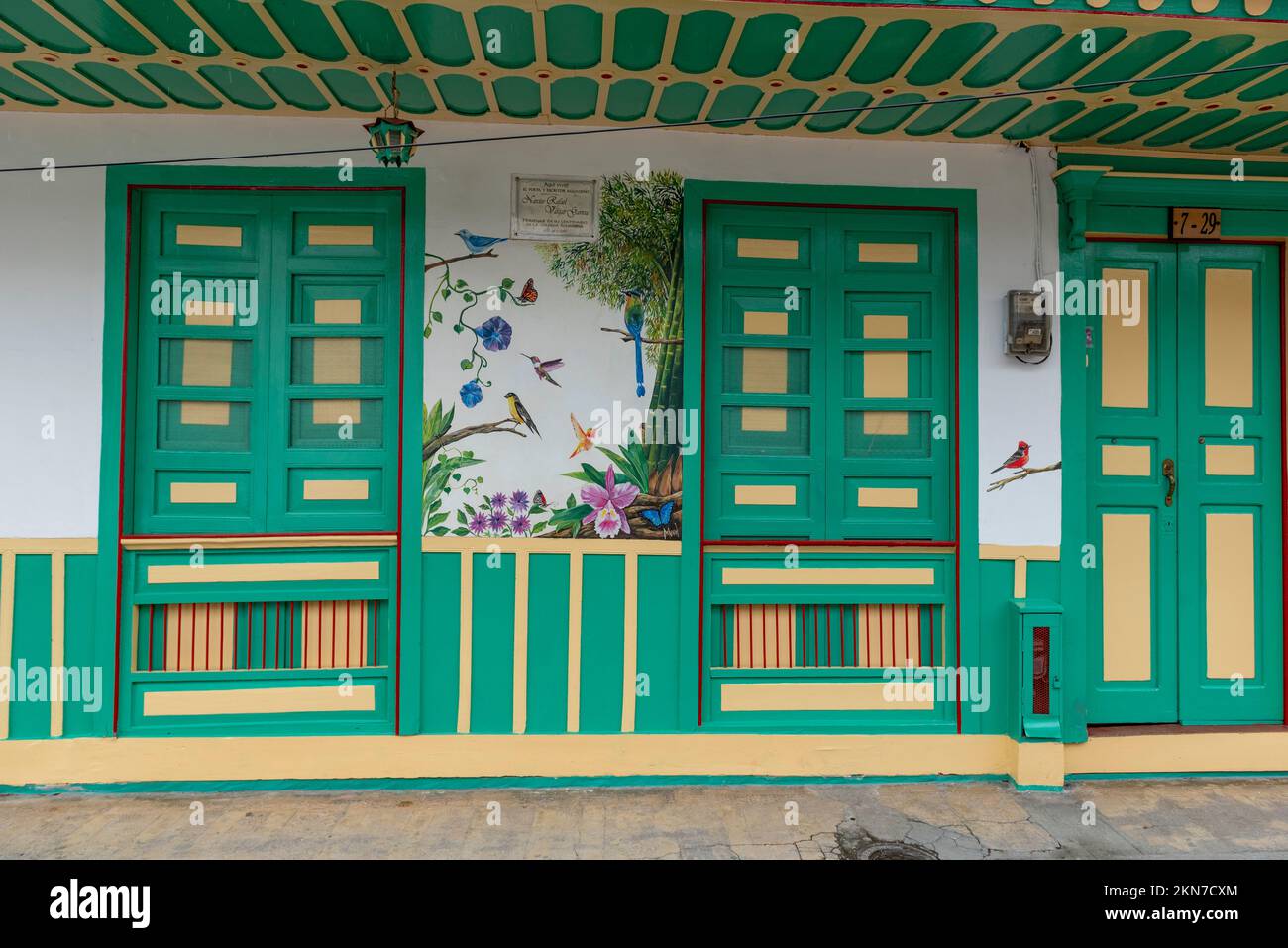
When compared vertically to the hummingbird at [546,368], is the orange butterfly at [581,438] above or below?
below

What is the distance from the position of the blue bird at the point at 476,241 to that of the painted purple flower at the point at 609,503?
129cm

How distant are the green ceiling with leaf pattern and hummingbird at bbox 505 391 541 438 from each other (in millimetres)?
1413

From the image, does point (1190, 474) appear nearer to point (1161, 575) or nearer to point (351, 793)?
point (1161, 575)

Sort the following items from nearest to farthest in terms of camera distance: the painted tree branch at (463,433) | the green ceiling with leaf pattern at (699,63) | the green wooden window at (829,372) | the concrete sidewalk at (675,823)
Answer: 1. the green ceiling with leaf pattern at (699,63)
2. the concrete sidewalk at (675,823)
3. the painted tree branch at (463,433)
4. the green wooden window at (829,372)

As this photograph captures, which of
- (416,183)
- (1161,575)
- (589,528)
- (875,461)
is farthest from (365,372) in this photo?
(1161,575)

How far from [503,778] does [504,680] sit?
0.49m

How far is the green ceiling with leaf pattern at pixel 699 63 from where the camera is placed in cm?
324

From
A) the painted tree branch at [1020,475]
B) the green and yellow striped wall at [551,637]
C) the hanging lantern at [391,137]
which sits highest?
the hanging lantern at [391,137]

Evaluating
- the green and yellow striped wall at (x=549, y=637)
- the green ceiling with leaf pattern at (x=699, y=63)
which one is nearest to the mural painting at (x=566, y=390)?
the green and yellow striped wall at (x=549, y=637)

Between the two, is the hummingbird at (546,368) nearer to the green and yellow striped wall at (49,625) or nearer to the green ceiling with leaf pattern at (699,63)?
the green ceiling with leaf pattern at (699,63)

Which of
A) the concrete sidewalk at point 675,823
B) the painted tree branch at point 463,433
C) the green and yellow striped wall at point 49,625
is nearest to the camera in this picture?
the concrete sidewalk at point 675,823

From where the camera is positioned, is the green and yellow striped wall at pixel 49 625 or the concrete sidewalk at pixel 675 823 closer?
the concrete sidewalk at pixel 675 823

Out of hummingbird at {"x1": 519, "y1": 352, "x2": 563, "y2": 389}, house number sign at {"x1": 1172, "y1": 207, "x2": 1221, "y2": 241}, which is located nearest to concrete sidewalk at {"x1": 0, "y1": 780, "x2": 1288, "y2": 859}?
hummingbird at {"x1": 519, "y1": 352, "x2": 563, "y2": 389}

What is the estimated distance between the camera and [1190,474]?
4488 mm
